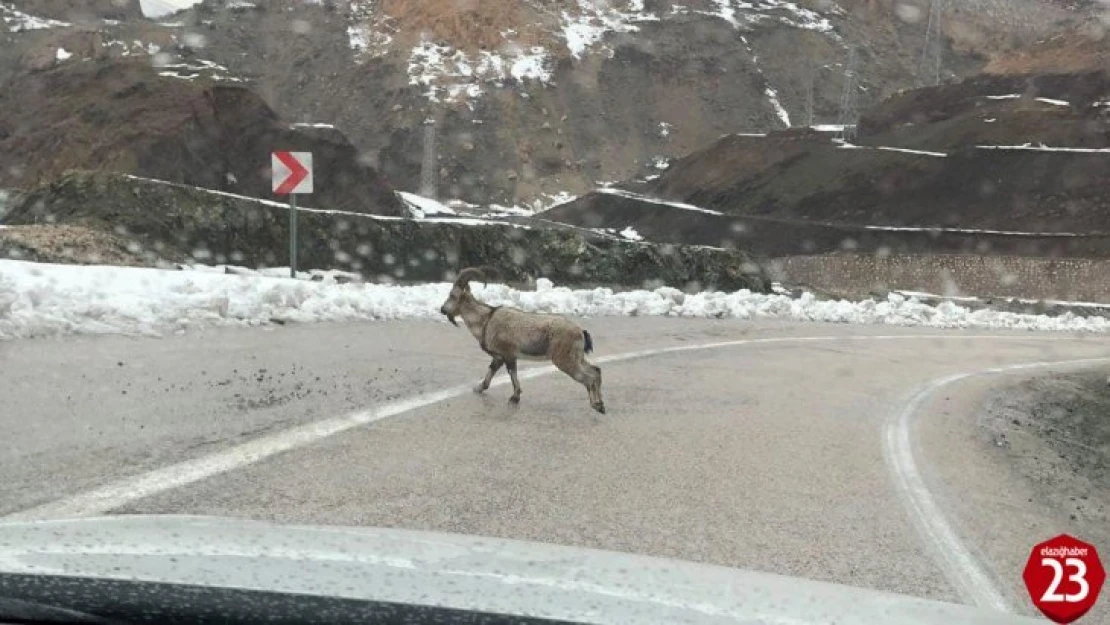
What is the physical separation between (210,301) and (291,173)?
196 inches

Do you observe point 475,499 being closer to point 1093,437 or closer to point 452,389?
point 452,389

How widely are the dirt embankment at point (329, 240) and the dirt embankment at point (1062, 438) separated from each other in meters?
12.8

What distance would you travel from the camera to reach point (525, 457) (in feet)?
22.2

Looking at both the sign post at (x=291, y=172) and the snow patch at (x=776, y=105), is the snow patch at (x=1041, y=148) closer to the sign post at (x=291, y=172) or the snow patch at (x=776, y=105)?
the snow patch at (x=776, y=105)

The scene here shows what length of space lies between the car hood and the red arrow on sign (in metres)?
15.1

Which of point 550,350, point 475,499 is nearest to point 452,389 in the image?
point 550,350

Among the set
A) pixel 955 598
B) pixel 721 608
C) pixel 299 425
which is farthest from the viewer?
pixel 299 425

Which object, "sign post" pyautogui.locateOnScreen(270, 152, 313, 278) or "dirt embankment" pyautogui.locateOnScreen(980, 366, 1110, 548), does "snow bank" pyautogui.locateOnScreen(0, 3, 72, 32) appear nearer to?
"sign post" pyautogui.locateOnScreen(270, 152, 313, 278)

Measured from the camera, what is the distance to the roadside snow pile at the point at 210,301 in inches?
413

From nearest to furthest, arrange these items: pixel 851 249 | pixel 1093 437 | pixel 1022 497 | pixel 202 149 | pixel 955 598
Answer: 1. pixel 955 598
2. pixel 1022 497
3. pixel 1093 437
4. pixel 202 149
5. pixel 851 249

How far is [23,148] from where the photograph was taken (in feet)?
119

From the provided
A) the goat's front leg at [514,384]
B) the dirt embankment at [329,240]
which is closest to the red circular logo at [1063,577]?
the goat's front leg at [514,384]

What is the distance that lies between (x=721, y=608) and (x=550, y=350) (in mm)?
6142

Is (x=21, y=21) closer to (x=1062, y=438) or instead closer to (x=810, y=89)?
(x=810, y=89)
